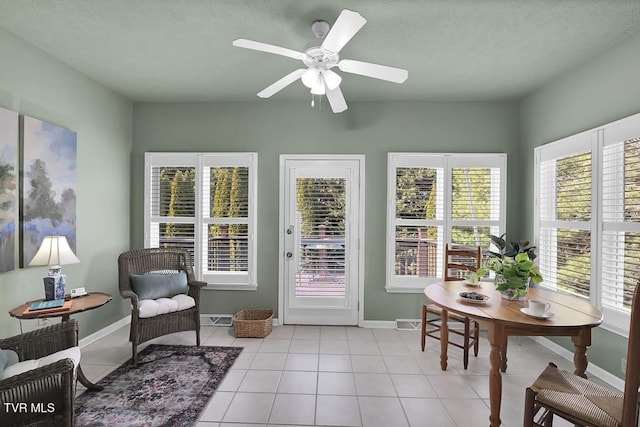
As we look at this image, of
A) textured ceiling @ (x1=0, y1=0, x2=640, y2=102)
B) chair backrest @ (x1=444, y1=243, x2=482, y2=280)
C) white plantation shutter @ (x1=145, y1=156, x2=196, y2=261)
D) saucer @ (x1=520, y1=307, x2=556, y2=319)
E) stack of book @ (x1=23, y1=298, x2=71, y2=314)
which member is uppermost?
textured ceiling @ (x1=0, y1=0, x2=640, y2=102)

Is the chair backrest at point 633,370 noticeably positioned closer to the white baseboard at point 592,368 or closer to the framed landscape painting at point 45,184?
the white baseboard at point 592,368

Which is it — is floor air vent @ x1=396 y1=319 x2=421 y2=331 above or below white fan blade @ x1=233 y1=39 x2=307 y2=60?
below

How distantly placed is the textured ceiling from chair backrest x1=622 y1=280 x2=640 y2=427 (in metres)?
1.92

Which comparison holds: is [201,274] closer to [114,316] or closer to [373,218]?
[114,316]

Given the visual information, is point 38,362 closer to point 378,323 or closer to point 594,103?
point 378,323

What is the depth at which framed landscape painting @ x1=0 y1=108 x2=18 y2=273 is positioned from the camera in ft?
7.90

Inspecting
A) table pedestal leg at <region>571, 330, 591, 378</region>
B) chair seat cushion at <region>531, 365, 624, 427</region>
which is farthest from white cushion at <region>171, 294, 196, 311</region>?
table pedestal leg at <region>571, 330, 591, 378</region>

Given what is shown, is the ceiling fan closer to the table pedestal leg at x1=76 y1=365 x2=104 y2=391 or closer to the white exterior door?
the white exterior door

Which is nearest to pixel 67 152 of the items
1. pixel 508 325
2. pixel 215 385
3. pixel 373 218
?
pixel 215 385

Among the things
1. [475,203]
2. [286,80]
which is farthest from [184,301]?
→ [475,203]

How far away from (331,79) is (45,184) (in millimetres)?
2622

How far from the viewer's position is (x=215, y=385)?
2533 millimetres

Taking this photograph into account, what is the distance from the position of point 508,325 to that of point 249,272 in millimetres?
2821

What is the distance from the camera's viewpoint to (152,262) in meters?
3.49
